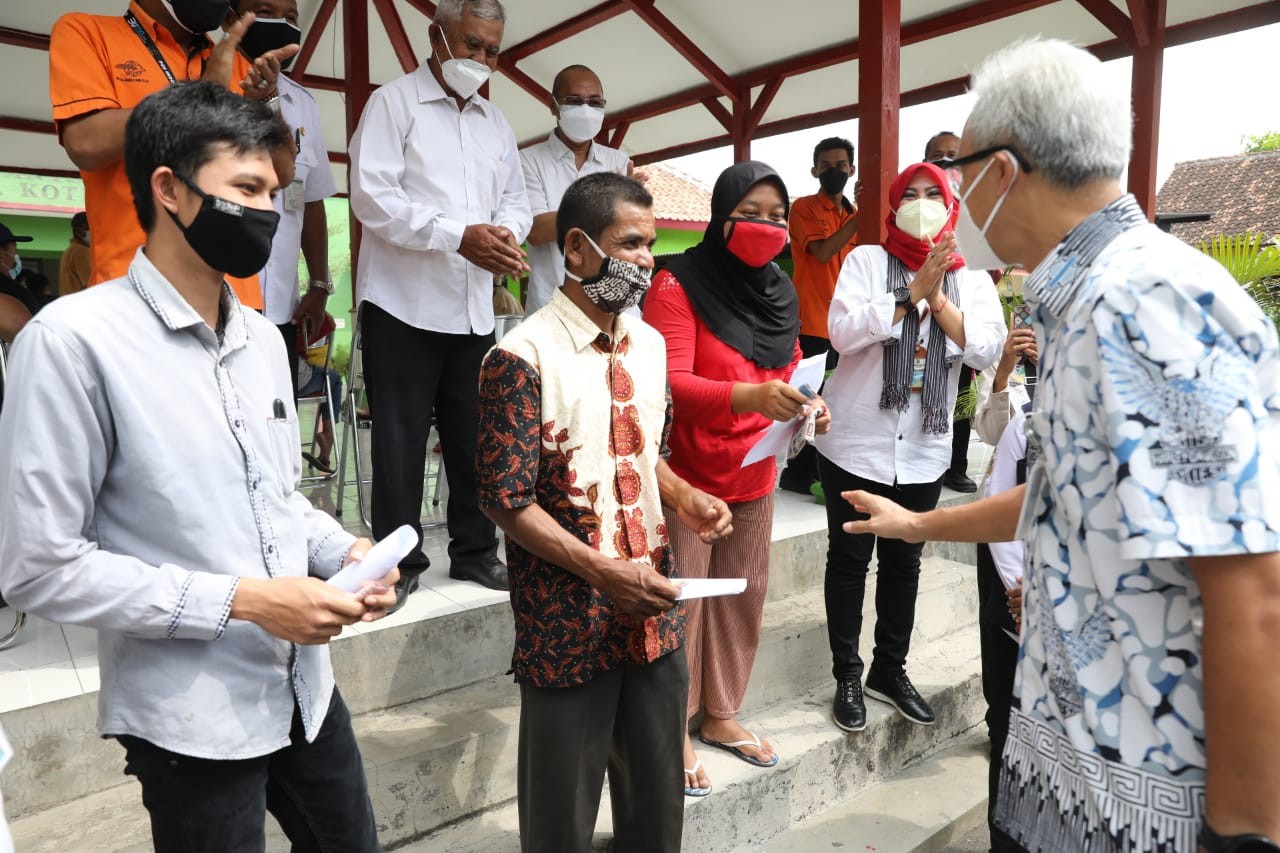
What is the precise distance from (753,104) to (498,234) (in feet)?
20.1

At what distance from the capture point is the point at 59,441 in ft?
4.23

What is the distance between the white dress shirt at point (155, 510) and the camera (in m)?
1.29

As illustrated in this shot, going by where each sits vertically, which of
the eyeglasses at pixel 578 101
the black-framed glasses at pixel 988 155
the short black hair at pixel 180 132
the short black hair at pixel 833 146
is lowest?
the black-framed glasses at pixel 988 155

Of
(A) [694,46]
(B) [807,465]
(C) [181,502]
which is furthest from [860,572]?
(A) [694,46]

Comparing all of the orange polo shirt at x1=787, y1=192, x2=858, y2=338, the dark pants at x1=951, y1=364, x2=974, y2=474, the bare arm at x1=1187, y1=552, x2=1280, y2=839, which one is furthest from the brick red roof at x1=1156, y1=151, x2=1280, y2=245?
the bare arm at x1=1187, y1=552, x2=1280, y2=839

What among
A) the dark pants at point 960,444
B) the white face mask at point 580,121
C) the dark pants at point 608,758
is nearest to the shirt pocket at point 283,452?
the dark pants at point 608,758

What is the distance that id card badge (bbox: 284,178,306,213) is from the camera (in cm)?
351

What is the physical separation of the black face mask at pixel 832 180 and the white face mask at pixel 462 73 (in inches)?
111

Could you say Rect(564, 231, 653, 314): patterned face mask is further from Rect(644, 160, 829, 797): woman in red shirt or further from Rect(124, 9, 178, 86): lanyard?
Rect(124, 9, 178, 86): lanyard

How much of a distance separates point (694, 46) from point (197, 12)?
5.98 meters

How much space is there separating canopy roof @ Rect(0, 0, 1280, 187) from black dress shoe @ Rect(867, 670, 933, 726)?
5.12 meters

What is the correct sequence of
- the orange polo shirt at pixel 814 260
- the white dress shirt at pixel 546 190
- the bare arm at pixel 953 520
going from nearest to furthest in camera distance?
the bare arm at pixel 953 520 → the white dress shirt at pixel 546 190 → the orange polo shirt at pixel 814 260

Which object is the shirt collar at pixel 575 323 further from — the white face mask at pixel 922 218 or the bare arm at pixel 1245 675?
the white face mask at pixel 922 218

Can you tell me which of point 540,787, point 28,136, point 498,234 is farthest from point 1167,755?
point 28,136
